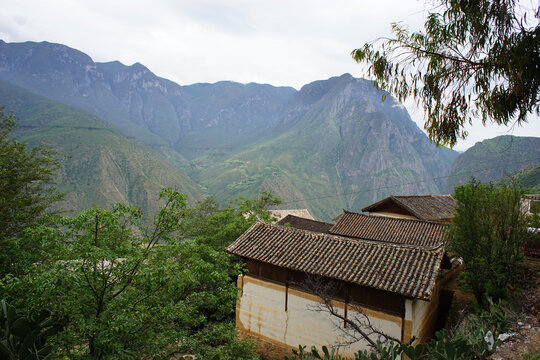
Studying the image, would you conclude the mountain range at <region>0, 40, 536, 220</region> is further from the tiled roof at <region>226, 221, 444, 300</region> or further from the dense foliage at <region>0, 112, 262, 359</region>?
the dense foliage at <region>0, 112, 262, 359</region>

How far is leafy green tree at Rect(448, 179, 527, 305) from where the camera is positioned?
1141 cm

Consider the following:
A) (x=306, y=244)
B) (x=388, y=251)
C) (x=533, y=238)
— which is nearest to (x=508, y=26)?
(x=388, y=251)

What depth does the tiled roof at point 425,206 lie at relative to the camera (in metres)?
27.1

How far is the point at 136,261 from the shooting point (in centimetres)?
645

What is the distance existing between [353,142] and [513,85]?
15623 centimetres

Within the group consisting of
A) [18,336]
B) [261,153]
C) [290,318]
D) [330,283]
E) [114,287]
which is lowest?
[290,318]

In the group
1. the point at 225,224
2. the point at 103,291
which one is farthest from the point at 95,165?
the point at 103,291

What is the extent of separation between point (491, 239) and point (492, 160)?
344 feet

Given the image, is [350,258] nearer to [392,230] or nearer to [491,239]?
[491,239]

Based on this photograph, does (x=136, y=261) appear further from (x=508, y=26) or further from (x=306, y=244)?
(x=508, y=26)

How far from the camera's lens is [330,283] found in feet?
35.2

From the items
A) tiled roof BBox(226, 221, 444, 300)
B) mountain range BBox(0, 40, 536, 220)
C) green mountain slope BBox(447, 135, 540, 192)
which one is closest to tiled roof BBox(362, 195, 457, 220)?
tiled roof BBox(226, 221, 444, 300)

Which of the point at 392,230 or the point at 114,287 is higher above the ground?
the point at 114,287

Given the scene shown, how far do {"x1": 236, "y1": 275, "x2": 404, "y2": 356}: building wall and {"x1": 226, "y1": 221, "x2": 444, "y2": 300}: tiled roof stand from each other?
1075 millimetres
